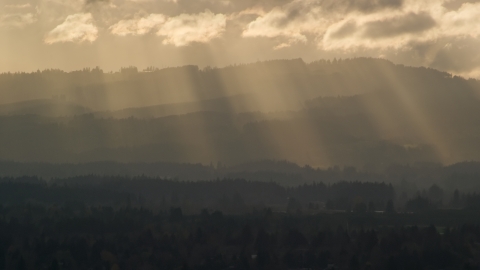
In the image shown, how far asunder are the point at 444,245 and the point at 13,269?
239 feet

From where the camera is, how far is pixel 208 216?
185 meters

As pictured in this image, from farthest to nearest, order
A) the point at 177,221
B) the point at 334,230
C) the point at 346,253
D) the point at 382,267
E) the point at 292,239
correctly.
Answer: the point at 177,221 → the point at 334,230 → the point at 292,239 → the point at 346,253 → the point at 382,267

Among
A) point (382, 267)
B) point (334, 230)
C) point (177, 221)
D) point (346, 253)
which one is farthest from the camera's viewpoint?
point (177, 221)

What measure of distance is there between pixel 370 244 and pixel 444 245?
12717 millimetres

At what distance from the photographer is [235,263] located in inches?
5276

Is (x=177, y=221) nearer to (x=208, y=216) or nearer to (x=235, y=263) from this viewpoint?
(x=208, y=216)

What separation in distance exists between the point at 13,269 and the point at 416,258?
65.5 m

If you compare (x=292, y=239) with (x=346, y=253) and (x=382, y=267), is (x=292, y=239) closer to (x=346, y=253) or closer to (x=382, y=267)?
(x=346, y=253)

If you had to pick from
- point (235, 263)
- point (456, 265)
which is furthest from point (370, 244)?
point (235, 263)

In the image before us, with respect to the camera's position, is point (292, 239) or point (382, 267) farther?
point (292, 239)

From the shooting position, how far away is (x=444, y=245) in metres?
140

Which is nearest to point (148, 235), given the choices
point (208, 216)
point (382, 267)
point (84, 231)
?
point (84, 231)

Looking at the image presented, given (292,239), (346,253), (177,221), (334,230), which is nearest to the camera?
(346,253)

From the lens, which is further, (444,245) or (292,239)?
(292,239)
